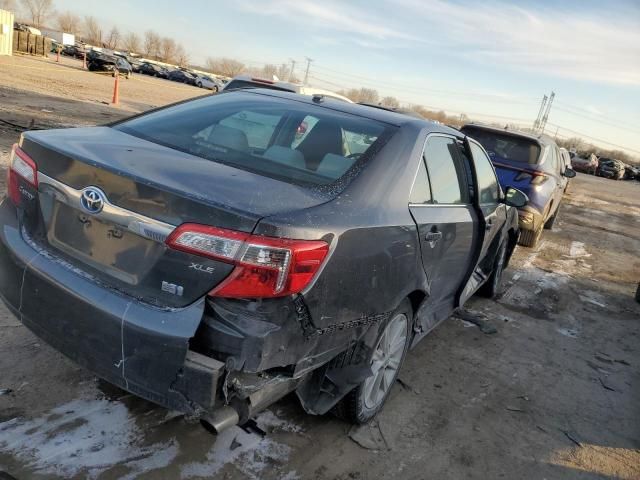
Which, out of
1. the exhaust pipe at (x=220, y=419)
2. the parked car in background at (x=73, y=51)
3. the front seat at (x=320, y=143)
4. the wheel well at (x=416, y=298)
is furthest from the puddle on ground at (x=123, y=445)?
the parked car in background at (x=73, y=51)

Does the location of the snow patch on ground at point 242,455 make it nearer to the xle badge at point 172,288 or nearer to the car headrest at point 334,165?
the xle badge at point 172,288

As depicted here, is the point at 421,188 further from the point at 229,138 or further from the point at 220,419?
the point at 220,419

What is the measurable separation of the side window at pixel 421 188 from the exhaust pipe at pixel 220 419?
1446 millimetres

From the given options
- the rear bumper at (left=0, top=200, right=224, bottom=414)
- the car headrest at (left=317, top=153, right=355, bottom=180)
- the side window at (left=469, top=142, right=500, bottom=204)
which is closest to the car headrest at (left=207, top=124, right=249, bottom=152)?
the car headrest at (left=317, top=153, right=355, bottom=180)

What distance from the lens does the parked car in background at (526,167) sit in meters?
8.20

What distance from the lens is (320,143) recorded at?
296 centimetres

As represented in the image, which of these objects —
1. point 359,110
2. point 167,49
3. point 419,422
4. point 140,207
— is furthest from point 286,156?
point 167,49

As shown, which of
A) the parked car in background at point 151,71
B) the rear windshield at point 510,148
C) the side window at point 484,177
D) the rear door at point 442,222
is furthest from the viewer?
the parked car in background at point 151,71

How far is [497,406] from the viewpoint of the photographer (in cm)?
370

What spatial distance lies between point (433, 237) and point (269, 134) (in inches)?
44.5

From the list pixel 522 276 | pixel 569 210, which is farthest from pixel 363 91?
pixel 522 276

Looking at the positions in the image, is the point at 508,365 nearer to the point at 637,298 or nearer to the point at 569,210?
the point at 637,298

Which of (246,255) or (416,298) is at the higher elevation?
(246,255)

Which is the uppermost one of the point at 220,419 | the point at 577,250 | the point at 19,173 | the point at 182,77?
A: the point at 19,173
